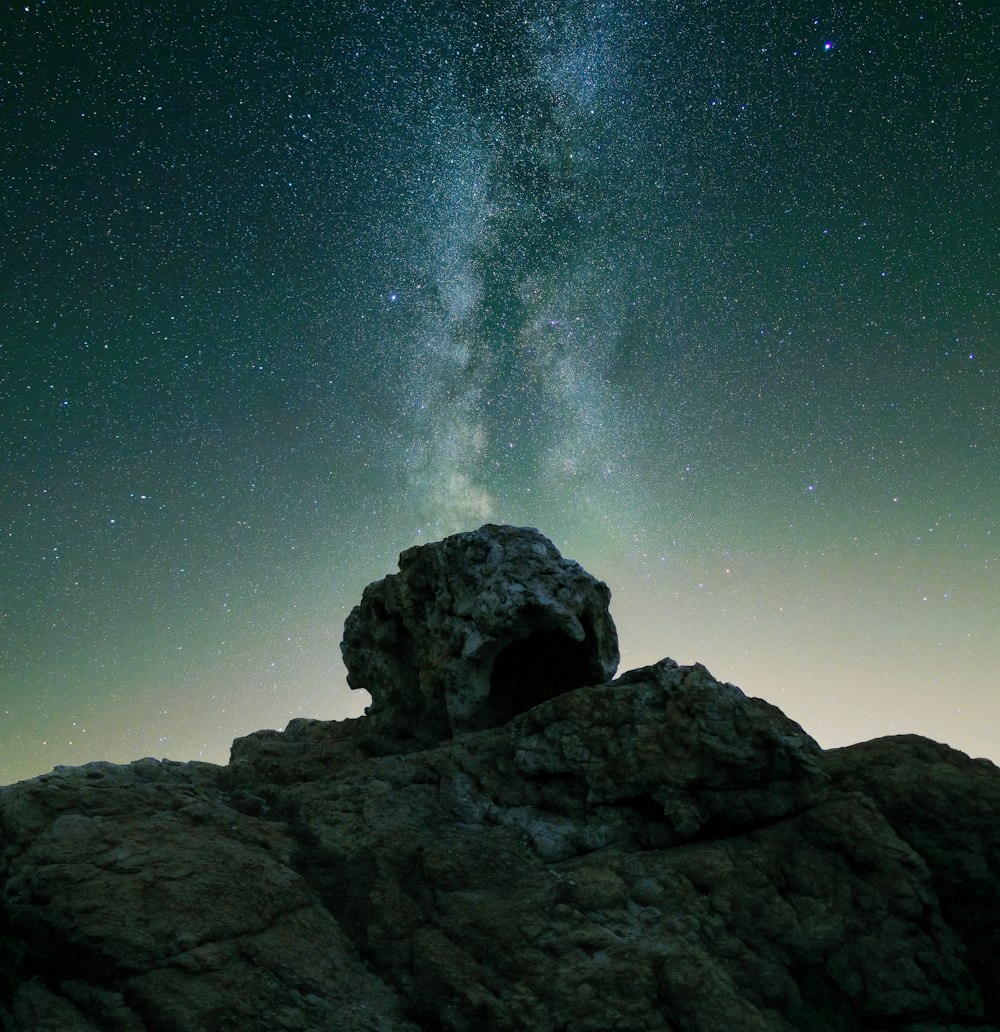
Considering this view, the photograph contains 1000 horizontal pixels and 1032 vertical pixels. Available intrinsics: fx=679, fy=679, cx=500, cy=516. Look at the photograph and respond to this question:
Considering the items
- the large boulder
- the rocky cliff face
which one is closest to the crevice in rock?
the large boulder

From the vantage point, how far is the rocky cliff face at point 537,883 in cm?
1028

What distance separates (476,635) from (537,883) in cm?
735

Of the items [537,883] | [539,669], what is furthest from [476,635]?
[537,883]

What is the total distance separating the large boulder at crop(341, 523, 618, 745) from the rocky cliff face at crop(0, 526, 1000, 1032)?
2524 millimetres

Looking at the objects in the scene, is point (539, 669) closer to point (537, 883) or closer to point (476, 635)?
point (476, 635)

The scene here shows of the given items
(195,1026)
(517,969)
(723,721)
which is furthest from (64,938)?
(723,721)

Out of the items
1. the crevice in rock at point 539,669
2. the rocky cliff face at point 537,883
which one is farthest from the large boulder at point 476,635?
the rocky cliff face at point 537,883

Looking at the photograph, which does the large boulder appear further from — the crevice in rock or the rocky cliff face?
the rocky cliff face

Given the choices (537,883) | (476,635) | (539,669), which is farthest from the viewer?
(539,669)

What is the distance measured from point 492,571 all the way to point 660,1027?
39.1 ft

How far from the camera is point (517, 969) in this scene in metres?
11.1

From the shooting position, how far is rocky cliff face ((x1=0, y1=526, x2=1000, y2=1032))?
10.3 m

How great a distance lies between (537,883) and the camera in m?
13.2

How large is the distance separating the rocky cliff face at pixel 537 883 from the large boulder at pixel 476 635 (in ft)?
8.28
